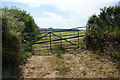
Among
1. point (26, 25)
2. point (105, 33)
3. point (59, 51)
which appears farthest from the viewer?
point (26, 25)

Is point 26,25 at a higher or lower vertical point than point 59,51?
higher

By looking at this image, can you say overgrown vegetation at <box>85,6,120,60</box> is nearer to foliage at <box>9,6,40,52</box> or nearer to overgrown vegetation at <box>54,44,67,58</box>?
overgrown vegetation at <box>54,44,67,58</box>

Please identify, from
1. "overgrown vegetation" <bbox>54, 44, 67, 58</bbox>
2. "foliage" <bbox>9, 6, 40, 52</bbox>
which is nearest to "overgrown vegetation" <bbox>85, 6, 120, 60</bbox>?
"overgrown vegetation" <bbox>54, 44, 67, 58</bbox>

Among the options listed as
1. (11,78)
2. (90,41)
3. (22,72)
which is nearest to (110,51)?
(90,41)

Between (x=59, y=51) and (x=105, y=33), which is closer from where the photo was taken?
(x=105, y=33)

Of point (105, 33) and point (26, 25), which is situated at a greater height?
point (26, 25)

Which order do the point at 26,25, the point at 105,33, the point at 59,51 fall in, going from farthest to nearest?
the point at 26,25
the point at 59,51
the point at 105,33

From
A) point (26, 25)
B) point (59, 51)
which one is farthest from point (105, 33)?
point (26, 25)

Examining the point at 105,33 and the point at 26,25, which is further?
the point at 26,25

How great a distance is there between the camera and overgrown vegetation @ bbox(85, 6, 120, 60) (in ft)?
14.8

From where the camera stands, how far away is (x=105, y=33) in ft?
17.0

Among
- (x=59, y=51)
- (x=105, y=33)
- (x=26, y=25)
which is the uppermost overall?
(x=26, y=25)

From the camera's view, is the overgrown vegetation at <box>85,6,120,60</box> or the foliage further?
the foliage

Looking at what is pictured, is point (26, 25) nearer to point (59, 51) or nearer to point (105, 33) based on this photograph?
point (59, 51)
